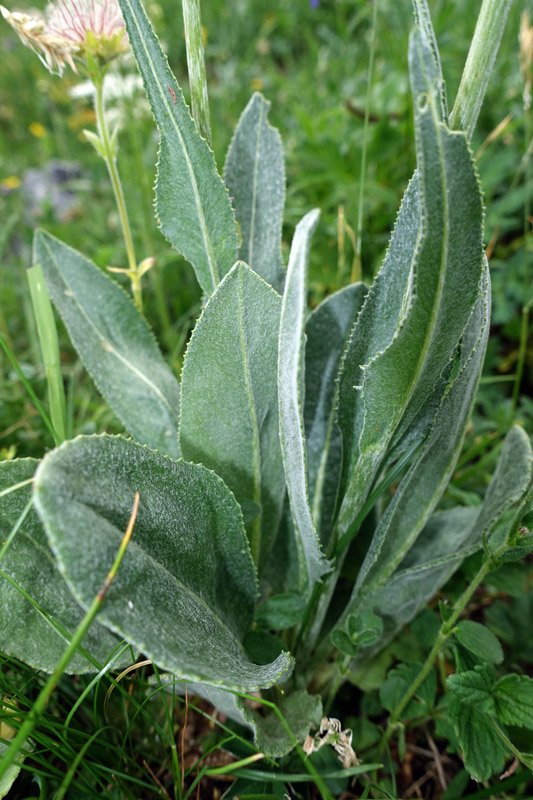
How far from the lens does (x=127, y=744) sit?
89cm

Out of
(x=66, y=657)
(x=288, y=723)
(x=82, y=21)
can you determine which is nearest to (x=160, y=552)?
(x=66, y=657)

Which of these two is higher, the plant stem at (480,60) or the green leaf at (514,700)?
the plant stem at (480,60)

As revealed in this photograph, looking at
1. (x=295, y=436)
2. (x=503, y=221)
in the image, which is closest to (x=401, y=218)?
(x=295, y=436)

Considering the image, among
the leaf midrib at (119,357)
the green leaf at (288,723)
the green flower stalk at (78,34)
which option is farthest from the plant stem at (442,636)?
the green flower stalk at (78,34)

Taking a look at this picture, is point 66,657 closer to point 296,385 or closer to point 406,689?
point 296,385

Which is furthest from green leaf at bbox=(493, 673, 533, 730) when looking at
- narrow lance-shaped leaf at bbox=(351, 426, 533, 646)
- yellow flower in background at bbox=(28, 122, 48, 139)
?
yellow flower in background at bbox=(28, 122, 48, 139)

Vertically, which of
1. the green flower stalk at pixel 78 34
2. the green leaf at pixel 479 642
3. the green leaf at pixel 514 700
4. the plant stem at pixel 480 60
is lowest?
the green leaf at pixel 514 700

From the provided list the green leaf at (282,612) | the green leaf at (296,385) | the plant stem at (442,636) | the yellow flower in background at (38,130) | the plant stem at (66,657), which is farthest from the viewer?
the yellow flower in background at (38,130)

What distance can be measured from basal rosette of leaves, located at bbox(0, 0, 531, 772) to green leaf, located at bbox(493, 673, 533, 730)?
15 centimetres

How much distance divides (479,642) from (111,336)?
67 centimetres

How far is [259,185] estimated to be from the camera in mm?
971

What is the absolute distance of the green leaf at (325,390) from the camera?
95 cm

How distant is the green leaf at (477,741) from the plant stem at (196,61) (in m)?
0.77

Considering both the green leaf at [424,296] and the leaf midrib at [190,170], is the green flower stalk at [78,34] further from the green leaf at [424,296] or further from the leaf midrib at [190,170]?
the green leaf at [424,296]
